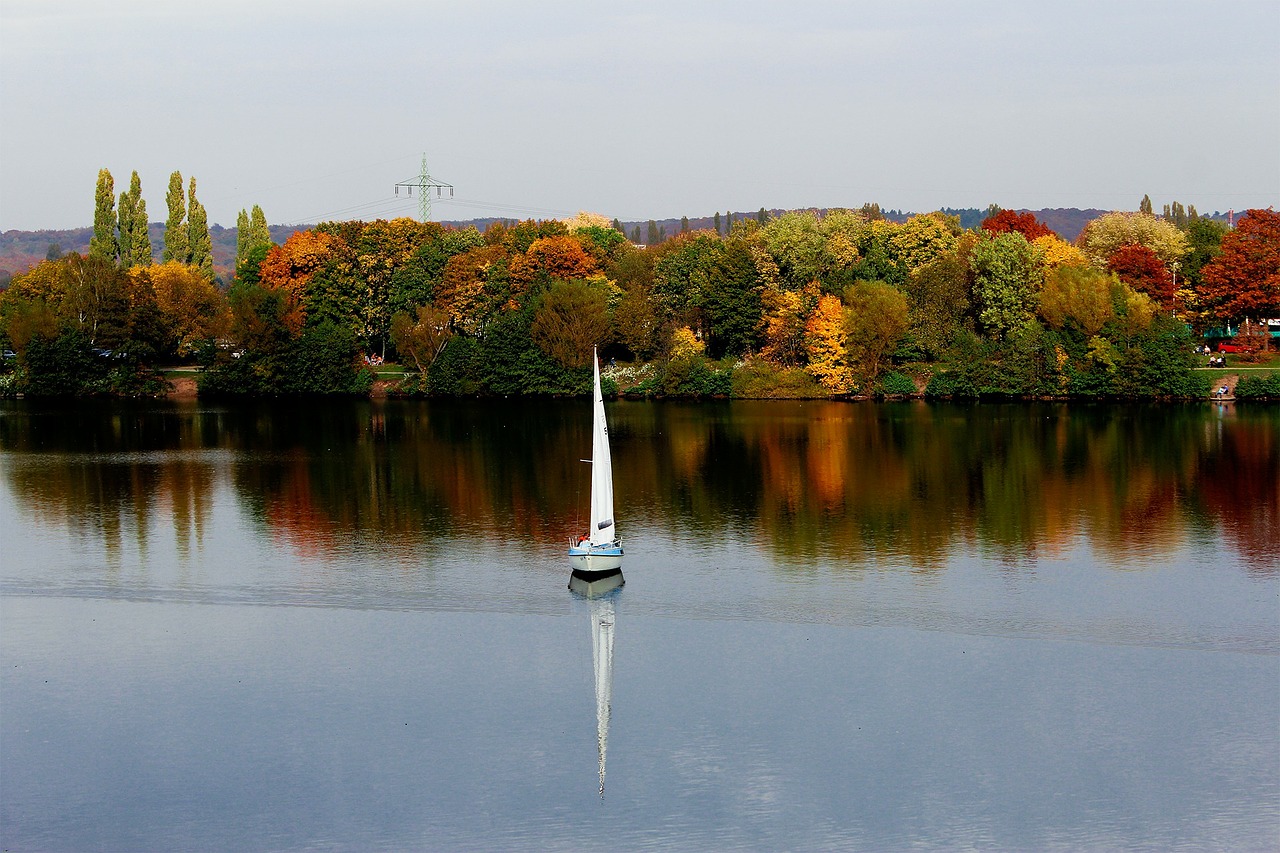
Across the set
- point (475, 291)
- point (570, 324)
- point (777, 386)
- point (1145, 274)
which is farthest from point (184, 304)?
point (1145, 274)

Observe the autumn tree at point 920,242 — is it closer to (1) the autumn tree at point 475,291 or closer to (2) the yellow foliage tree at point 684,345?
(2) the yellow foliage tree at point 684,345

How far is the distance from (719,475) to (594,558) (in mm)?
18712

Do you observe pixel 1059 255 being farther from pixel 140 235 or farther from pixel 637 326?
pixel 140 235

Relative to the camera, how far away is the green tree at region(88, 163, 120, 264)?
4466 inches

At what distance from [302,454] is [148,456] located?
20.6ft

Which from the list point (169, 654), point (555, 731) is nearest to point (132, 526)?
point (169, 654)

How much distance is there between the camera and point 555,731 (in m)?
22.5

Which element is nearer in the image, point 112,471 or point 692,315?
point 112,471

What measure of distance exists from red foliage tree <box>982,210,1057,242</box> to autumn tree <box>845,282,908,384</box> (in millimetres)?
23270

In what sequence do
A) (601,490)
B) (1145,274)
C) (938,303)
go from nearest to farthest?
(601,490) → (938,303) → (1145,274)

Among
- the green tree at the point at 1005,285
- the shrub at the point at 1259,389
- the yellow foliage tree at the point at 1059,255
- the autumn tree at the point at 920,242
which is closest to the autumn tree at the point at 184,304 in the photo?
the autumn tree at the point at 920,242

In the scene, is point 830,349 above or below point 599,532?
above

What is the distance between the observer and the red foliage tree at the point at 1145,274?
271 feet

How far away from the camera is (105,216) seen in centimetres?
11469
